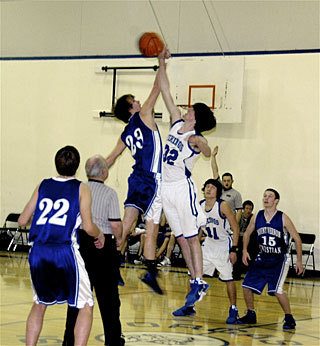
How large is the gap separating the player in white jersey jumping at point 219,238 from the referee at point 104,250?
314 cm

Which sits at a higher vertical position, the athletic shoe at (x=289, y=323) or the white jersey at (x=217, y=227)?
the white jersey at (x=217, y=227)

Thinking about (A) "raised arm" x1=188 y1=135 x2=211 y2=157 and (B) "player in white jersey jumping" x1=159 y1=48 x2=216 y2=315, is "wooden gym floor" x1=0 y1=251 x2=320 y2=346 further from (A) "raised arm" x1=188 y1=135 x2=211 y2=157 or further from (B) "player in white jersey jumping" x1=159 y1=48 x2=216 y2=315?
(A) "raised arm" x1=188 y1=135 x2=211 y2=157

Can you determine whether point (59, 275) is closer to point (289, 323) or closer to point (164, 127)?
point (289, 323)

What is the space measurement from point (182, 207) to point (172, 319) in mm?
1950

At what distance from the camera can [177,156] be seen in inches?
317

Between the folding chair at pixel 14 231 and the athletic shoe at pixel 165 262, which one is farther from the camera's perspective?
the folding chair at pixel 14 231

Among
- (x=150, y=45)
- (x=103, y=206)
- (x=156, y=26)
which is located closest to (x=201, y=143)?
(x=150, y=45)

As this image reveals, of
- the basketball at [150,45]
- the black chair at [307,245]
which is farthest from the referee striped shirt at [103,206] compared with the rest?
the black chair at [307,245]

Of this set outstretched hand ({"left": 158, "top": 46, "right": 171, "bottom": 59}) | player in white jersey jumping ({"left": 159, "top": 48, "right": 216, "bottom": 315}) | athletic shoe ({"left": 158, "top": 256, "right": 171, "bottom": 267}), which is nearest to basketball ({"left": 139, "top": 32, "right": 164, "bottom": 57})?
outstretched hand ({"left": 158, "top": 46, "right": 171, "bottom": 59})

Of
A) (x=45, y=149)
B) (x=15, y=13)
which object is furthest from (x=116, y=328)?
(x=15, y=13)

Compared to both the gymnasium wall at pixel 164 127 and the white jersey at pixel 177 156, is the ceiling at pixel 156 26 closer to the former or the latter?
the gymnasium wall at pixel 164 127

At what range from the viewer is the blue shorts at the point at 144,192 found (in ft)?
25.3

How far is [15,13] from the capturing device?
1988cm

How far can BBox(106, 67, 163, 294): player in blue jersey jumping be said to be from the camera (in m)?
7.61
